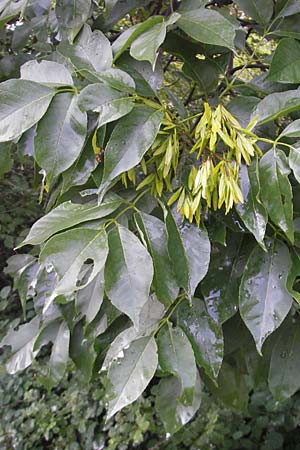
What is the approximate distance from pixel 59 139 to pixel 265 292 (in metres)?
0.30

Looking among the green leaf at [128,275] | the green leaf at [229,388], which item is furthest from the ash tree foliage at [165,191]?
the green leaf at [229,388]

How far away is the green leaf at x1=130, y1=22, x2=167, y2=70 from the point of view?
1.68 ft

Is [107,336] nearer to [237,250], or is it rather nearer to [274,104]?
[237,250]

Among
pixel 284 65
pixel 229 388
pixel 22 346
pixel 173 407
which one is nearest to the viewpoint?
pixel 284 65

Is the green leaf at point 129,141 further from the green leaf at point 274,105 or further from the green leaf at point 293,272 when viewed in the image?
the green leaf at point 293,272

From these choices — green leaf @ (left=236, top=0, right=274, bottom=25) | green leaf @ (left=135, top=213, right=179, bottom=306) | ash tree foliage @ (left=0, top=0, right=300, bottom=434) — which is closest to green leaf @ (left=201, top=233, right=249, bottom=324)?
ash tree foliage @ (left=0, top=0, right=300, bottom=434)

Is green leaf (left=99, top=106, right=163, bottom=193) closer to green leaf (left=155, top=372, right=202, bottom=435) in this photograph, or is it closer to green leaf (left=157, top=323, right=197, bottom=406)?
green leaf (left=157, top=323, right=197, bottom=406)

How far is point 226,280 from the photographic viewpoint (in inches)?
25.6

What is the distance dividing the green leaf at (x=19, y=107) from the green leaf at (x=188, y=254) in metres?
0.19

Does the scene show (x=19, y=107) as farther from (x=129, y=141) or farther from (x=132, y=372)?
(x=132, y=372)

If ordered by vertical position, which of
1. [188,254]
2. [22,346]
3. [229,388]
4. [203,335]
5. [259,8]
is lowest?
[229,388]

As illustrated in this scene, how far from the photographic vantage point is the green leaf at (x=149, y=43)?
1.68 feet

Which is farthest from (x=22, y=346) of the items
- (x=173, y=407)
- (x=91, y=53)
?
(x=91, y=53)

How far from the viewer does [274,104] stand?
559mm
